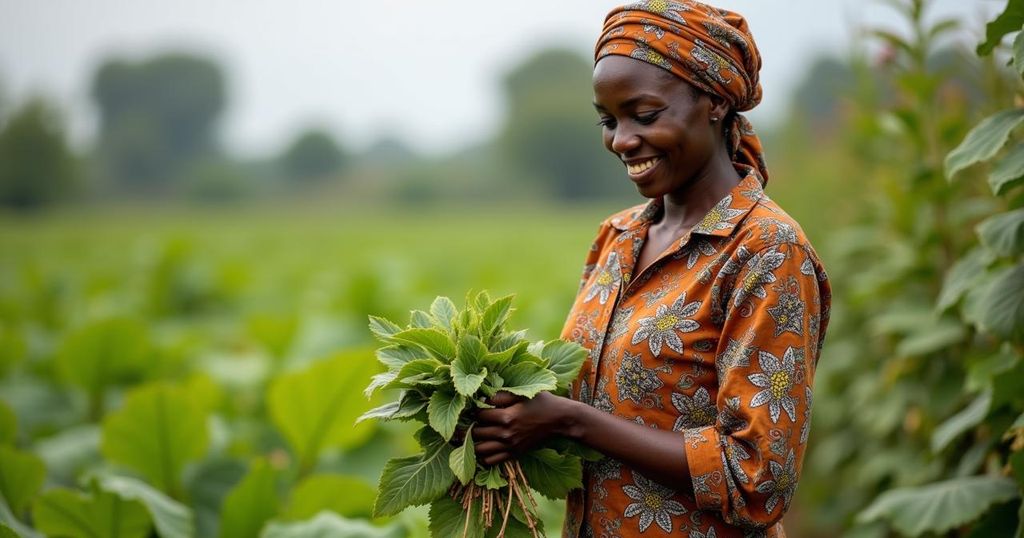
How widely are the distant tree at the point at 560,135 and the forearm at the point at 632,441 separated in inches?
1772

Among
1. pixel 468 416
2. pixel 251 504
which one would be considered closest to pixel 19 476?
pixel 251 504

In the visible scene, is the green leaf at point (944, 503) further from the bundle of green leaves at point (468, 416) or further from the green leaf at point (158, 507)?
the green leaf at point (158, 507)

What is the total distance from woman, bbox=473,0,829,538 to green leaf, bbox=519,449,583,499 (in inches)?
2.2

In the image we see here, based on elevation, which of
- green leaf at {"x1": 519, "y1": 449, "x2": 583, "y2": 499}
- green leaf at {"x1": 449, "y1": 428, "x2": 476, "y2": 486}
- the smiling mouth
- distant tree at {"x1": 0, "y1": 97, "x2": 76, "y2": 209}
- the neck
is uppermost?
the smiling mouth

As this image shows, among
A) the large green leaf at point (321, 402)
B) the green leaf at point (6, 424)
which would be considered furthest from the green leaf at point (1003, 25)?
the green leaf at point (6, 424)

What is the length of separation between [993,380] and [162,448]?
305 cm

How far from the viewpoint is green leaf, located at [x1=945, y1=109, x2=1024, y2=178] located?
2.42 metres

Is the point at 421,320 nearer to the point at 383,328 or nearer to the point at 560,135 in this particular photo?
the point at 383,328

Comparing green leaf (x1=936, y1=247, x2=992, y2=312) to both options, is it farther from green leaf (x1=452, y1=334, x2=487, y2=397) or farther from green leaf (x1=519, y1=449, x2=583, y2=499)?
green leaf (x1=452, y1=334, x2=487, y2=397)

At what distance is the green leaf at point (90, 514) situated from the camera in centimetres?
312

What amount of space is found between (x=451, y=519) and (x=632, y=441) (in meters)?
0.43

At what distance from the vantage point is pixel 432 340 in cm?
201

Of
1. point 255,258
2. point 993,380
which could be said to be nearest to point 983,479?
point 993,380

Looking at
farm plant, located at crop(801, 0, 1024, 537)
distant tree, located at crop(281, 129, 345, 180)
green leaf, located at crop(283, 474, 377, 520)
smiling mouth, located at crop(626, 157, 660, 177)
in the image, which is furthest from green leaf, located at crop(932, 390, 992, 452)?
distant tree, located at crop(281, 129, 345, 180)
